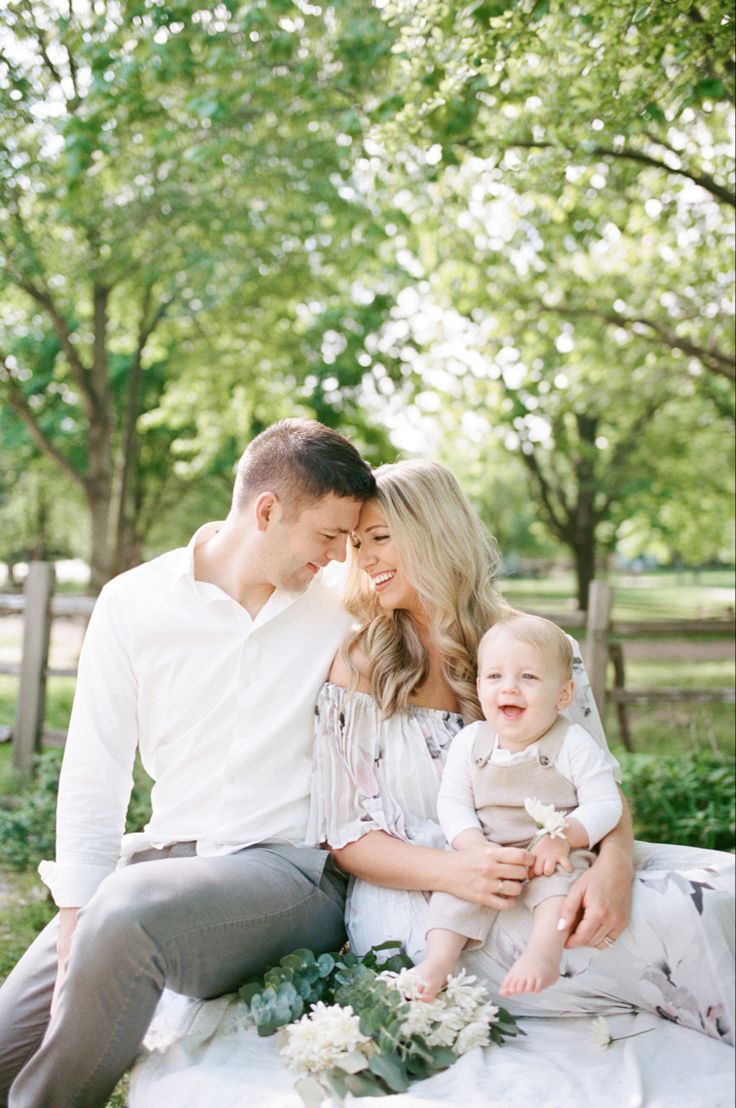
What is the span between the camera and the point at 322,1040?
7.80ft

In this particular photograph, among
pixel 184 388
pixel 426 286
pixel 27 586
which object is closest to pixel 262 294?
pixel 426 286

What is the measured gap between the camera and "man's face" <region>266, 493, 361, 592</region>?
3178mm

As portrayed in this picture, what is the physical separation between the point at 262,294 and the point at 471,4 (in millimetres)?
7229

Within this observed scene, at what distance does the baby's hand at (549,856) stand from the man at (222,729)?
64 cm

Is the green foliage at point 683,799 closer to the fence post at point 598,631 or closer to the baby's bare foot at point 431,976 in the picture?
the fence post at point 598,631

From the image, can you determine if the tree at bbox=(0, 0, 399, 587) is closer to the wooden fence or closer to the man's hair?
the wooden fence

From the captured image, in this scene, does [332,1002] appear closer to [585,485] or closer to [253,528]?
[253,528]

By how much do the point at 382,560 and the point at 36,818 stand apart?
12.4 feet

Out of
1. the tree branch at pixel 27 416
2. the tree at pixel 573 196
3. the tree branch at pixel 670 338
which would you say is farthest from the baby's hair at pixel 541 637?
the tree branch at pixel 27 416

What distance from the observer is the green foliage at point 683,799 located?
19.8 feet

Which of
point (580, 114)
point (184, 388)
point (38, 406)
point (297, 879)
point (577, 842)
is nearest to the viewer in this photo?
point (577, 842)

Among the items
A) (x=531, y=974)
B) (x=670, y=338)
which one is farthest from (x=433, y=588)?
(x=670, y=338)

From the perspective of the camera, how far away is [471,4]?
4309 mm

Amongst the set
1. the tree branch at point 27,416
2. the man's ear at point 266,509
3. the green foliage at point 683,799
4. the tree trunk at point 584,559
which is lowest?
the green foliage at point 683,799
